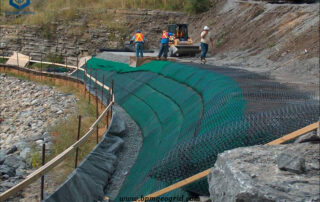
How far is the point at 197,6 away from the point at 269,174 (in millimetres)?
29277

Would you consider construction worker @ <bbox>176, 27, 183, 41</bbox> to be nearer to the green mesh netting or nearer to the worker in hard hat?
the worker in hard hat

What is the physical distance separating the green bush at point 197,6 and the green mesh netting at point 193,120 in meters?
19.3

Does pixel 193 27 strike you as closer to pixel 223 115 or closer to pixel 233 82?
pixel 233 82

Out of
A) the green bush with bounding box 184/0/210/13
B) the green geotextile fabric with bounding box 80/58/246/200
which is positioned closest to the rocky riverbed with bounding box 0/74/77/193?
the green geotextile fabric with bounding box 80/58/246/200

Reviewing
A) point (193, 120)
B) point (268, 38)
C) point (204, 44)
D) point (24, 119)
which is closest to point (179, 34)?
point (268, 38)

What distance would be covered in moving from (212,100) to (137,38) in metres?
11.4

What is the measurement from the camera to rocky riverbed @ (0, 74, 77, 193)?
891cm

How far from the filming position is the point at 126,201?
5828mm

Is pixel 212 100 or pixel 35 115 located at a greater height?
pixel 212 100

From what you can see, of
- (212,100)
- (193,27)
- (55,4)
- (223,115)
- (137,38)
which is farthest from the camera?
(55,4)

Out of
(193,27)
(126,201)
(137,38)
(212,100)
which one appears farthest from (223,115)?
(193,27)

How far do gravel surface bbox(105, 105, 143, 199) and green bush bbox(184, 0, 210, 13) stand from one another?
21.1 meters

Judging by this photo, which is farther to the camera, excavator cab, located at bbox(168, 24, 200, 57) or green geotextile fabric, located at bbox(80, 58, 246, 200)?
excavator cab, located at bbox(168, 24, 200, 57)

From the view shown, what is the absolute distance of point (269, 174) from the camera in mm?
3072
